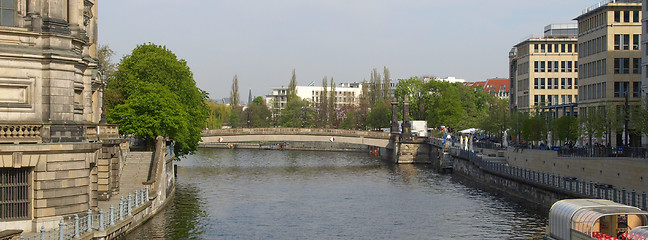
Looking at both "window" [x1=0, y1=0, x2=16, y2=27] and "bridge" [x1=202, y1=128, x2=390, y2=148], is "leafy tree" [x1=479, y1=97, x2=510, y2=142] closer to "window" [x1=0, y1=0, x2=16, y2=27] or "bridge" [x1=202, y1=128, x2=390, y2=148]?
"bridge" [x1=202, y1=128, x2=390, y2=148]

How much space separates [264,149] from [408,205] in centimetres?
8775

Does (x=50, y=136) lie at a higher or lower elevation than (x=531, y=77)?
lower

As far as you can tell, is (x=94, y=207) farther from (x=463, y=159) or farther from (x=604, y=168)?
(x=463, y=159)

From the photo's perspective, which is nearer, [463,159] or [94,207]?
[94,207]

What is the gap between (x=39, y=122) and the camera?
2611cm

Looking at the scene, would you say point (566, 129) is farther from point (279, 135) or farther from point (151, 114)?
point (279, 135)

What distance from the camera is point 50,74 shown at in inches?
1046

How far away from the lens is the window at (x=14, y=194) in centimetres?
2548

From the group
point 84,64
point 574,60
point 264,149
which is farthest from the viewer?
point 264,149

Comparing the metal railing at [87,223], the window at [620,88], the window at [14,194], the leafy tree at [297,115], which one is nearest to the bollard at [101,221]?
the metal railing at [87,223]

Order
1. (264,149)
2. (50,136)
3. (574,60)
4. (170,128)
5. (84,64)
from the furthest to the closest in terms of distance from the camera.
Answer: (264,149)
(574,60)
(170,128)
(84,64)
(50,136)

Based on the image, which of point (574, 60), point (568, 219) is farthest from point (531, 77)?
point (568, 219)

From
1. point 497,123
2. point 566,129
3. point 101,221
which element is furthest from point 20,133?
point 497,123

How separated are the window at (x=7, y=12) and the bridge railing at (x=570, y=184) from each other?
26.6 metres
